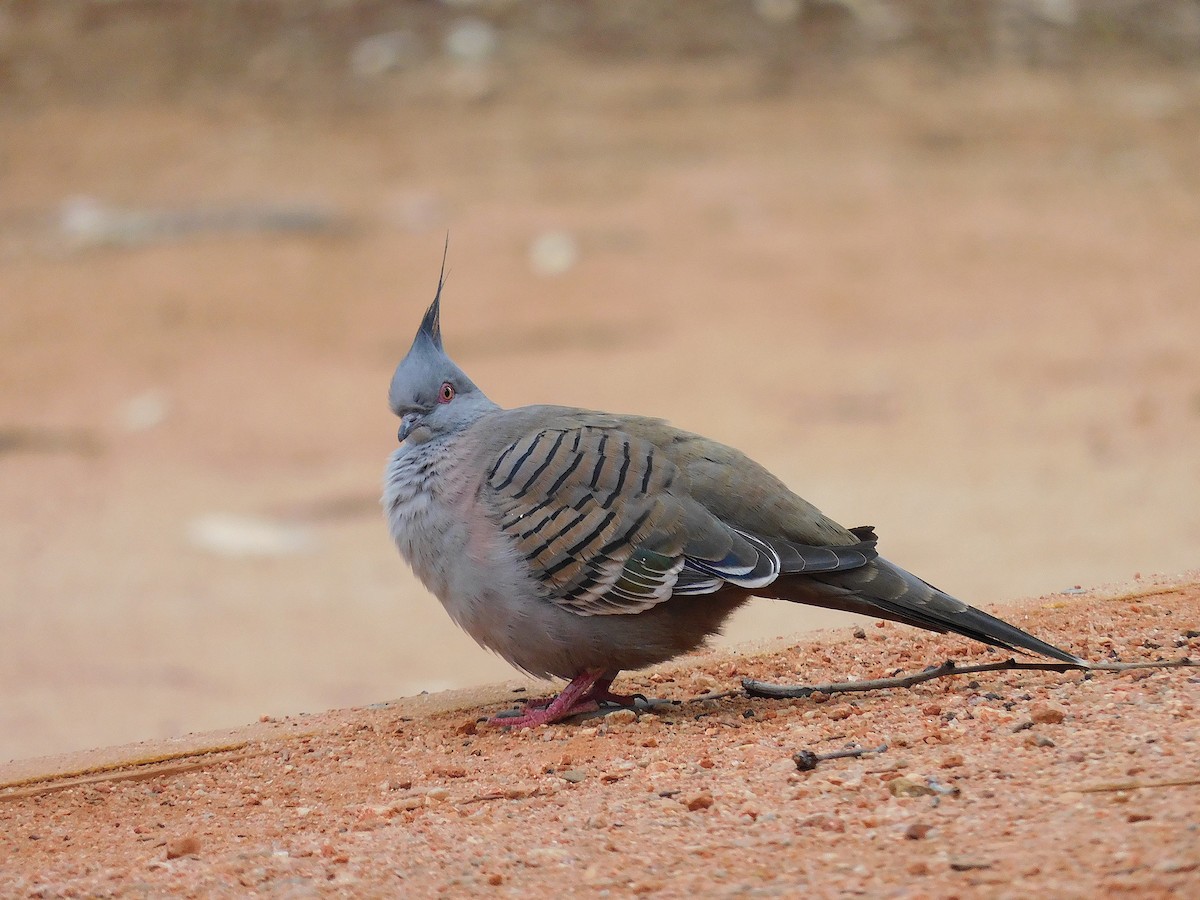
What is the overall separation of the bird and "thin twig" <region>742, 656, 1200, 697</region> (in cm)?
10

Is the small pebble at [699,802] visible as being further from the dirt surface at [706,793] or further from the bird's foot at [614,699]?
the bird's foot at [614,699]

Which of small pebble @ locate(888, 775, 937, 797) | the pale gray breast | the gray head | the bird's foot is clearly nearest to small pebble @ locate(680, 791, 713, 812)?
small pebble @ locate(888, 775, 937, 797)

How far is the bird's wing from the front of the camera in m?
4.43

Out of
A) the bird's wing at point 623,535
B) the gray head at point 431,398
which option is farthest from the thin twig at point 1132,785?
the gray head at point 431,398

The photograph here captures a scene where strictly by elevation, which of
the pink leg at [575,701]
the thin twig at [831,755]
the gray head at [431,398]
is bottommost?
the thin twig at [831,755]

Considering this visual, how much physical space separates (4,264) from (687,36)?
983 centimetres

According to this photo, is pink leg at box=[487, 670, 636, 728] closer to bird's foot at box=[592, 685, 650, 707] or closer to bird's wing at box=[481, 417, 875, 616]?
bird's foot at box=[592, 685, 650, 707]

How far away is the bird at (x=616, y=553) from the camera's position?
4430mm

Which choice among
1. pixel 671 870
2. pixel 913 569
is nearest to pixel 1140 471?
pixel 913 569

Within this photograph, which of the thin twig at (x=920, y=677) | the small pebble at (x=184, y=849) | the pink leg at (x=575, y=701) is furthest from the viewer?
the pink leg at (x=575, y=701)

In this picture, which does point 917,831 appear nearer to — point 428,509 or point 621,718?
point 621,718

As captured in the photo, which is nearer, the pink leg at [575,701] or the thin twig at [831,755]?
the thin twig at [831,755]

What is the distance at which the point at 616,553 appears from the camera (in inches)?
176

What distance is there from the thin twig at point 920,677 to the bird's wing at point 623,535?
1.19 feet
